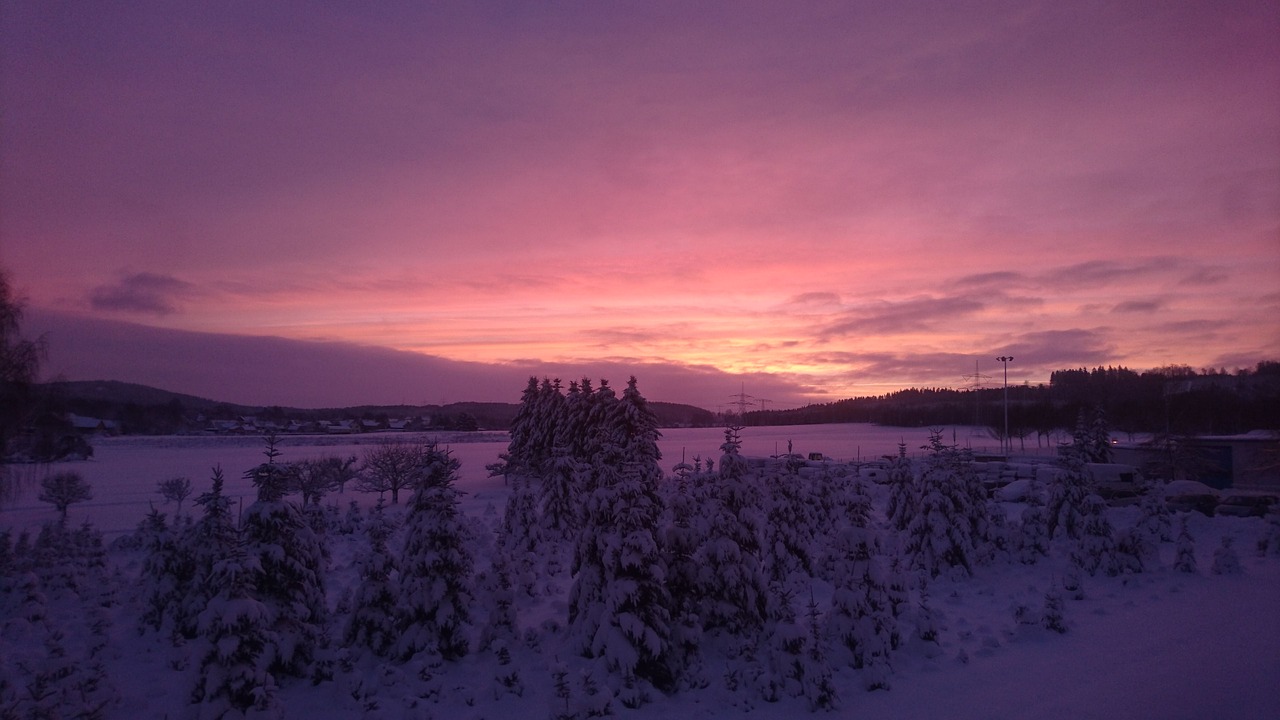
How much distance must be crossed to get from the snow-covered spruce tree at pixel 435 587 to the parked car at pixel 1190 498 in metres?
37.1

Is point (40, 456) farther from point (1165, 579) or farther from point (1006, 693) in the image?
point (1165, 579)

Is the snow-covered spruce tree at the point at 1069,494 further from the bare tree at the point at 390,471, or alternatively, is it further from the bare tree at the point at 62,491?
the bare tree at the point at 62,491

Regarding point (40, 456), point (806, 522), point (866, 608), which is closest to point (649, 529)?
point (866, 608)

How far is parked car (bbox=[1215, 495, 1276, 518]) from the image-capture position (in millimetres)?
32531

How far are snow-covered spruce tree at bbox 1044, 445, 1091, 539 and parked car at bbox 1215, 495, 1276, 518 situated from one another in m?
13.9

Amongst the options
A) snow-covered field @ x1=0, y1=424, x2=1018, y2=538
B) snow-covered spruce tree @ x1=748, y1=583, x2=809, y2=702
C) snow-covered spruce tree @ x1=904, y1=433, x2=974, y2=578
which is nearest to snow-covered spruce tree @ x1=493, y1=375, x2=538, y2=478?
snow-covered field @ x1=0, y1=424, x2=1018, y2=538

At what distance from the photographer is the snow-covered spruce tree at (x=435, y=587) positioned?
13.3 metres

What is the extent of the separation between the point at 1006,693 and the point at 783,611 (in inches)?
162

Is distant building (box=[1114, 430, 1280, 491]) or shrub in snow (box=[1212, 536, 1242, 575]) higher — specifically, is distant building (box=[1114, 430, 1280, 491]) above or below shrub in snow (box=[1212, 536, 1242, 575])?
above

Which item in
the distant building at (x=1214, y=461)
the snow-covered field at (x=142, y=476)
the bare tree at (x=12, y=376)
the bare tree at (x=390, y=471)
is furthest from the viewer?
the distant building at (x=1214, y=461)

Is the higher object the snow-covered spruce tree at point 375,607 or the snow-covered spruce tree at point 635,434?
the snow-covered spruce tree at point 635,434

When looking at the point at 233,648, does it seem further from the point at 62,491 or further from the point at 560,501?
the point at 62,491

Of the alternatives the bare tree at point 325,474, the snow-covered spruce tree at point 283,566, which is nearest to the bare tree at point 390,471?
the bare tree at point 325,474

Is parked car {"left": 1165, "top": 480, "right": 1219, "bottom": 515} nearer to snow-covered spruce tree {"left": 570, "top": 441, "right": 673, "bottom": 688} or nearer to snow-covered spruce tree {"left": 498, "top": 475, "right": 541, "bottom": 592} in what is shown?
snow-covered spruce tree {"left": 498, "top": 475, "right": 541, "bottom": 592}
